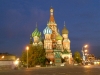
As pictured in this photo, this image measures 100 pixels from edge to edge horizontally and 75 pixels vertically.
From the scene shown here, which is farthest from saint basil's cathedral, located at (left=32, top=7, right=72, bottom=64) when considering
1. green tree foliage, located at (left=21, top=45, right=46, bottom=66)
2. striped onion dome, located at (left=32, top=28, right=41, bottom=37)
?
green tree foliage, located at (left=21, top=45, right=46, bottom=66)

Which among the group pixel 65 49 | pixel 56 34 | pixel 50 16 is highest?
pixel 50 16

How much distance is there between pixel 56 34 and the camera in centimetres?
13338

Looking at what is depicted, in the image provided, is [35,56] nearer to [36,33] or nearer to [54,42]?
[36,33]

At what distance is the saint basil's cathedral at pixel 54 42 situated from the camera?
119375 mm

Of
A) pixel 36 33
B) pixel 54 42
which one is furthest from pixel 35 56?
pixel 54 42

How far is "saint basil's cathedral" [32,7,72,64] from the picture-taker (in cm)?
11938

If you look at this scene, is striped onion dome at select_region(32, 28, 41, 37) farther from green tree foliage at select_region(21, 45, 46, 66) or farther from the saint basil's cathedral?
green tree foliage at select_region(21, 45, 46, 66)

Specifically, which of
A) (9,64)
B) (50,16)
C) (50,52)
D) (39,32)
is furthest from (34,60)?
(50,16)

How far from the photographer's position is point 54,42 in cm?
12812

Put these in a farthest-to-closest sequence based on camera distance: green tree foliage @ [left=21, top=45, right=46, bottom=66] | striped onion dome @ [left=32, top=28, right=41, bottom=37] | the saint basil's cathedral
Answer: striped onion dome @ [left=32, top=28, right=41, bottom=37] → the saint basil's cathedral → green tree foliage @ [left=21, top=45, right=46, bottom=66]

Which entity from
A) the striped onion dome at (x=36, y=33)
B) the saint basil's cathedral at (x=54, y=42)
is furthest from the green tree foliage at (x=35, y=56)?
the striped onion dome at (x=36, y=33)

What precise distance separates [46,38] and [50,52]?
7.79 metres

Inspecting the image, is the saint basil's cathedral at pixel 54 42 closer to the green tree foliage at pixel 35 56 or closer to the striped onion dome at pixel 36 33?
the striped onion dome at pixel 36 33

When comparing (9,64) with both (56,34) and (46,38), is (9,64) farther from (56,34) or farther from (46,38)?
(56,34)
